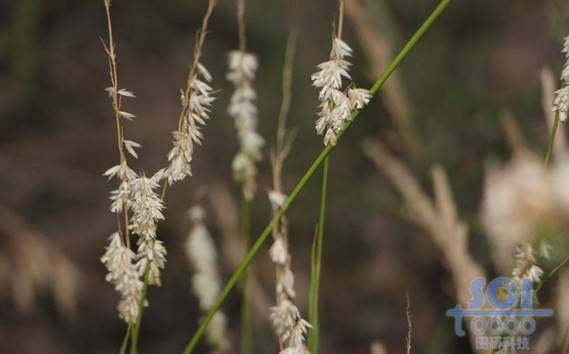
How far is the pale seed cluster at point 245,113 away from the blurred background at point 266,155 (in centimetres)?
41

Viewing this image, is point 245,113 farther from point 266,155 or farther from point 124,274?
point 266,155

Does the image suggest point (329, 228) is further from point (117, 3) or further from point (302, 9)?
point (117, 3)

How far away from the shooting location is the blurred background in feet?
7.44

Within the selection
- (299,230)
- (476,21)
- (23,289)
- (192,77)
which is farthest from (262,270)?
(192,77)

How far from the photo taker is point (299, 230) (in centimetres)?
269

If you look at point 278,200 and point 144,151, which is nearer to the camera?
point 278,200

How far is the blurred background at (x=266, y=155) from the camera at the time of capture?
2.27 metres

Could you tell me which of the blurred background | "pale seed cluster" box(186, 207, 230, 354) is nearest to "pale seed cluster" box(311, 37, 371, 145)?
"pale seed cluster" box(186, 207, 230, 354)

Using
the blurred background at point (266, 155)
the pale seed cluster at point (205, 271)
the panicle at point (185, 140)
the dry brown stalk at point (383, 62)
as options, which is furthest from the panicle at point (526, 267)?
the dry brown stalk at point (383, 62)

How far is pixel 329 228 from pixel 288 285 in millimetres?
1787

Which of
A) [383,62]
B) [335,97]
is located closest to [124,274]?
[335,97]

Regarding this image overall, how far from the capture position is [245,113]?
1180mm

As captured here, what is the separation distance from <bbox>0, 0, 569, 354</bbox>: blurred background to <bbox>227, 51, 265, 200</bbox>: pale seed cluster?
410 millimetres

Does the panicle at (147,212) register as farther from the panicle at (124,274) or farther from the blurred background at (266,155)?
the blurred background at (266,155)
